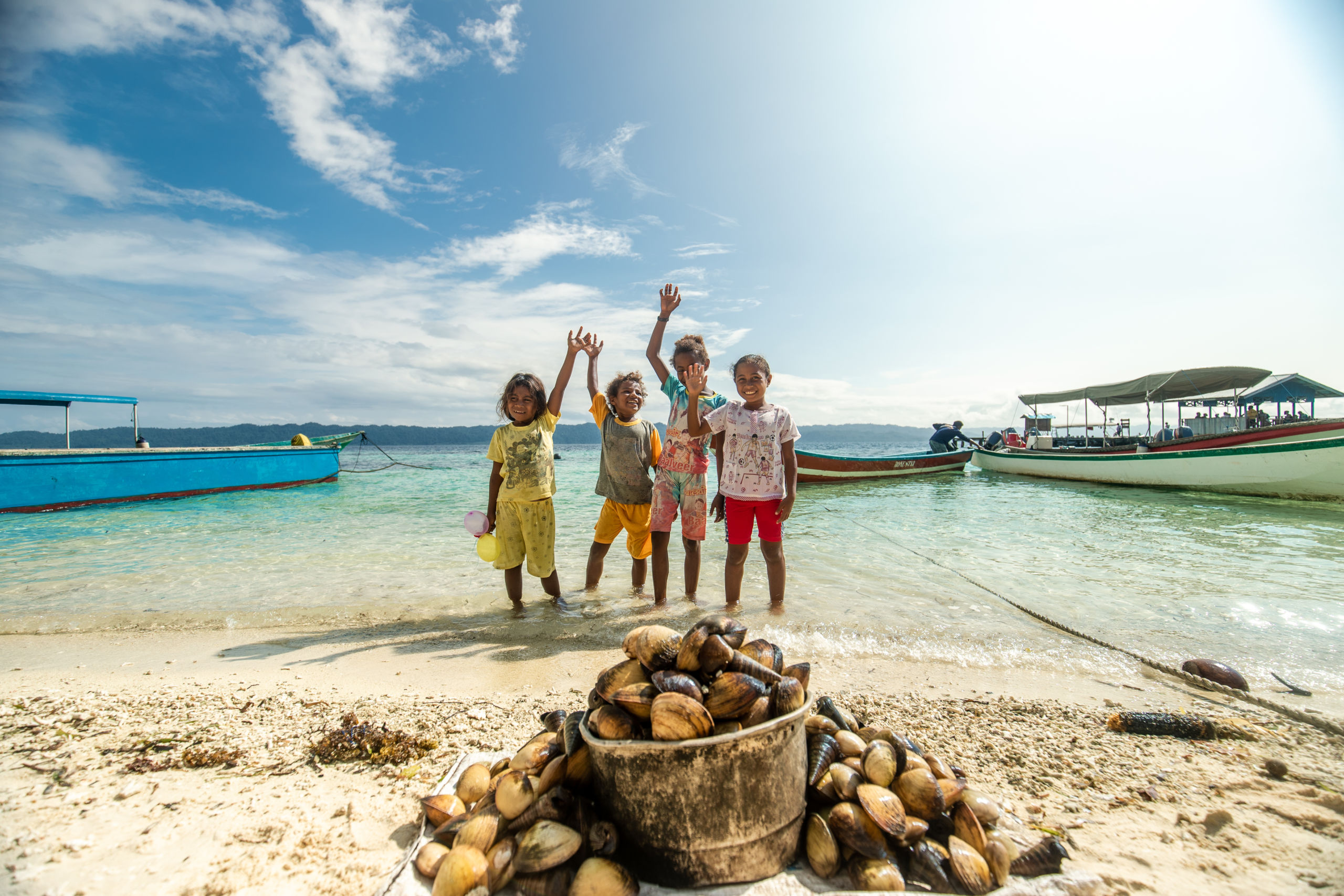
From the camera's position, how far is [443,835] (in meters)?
1.91

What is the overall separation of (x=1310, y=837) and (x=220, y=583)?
29.6 ft

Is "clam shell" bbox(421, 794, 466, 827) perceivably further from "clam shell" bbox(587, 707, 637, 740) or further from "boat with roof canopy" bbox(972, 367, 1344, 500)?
"boat with roof canopy" bbox(972, 367, 1344, 500)

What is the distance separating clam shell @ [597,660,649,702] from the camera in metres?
1.98

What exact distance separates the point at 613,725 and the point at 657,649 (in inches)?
13.0

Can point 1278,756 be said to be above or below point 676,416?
below

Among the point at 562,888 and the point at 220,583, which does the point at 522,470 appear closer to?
the point at 562,888

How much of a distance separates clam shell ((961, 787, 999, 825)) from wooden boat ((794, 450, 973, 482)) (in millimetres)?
17425

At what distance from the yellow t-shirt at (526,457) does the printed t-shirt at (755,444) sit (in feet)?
4.72

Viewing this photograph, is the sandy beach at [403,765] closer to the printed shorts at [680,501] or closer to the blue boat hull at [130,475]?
the printed shorts at [680,501]

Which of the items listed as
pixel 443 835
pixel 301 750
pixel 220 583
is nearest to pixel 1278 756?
pixel 443 835

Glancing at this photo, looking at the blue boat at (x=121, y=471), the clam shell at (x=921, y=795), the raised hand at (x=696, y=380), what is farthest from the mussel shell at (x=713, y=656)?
the blue boat at (x=121, y=471)

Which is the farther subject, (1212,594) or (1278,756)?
(1212,594)

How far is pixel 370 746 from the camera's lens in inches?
103

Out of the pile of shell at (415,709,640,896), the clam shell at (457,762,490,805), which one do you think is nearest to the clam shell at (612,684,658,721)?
the pile of shell at (415,709,640,896)
